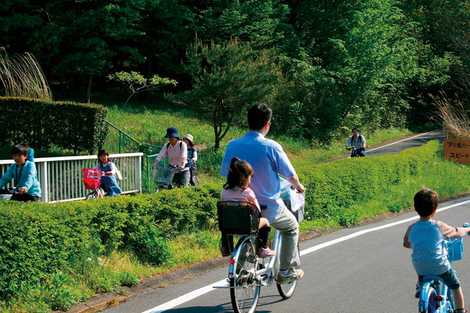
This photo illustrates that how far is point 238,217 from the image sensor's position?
6.40m

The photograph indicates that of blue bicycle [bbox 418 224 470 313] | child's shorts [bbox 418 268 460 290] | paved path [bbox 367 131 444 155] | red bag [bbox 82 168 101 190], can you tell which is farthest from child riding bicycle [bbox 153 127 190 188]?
paved path [bbox 367 131 444 155]

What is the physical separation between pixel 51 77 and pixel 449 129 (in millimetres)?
23197

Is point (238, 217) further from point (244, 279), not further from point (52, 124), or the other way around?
point (52, 124)

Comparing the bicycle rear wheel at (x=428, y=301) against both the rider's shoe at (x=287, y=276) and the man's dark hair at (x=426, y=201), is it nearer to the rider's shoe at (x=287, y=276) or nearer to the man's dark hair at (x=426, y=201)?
the man's dark hair at (x=426, y=201)

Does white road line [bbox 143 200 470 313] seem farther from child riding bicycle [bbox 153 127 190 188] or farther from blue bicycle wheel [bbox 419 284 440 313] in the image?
child riding bicycle [bbox 153 127 190 188]

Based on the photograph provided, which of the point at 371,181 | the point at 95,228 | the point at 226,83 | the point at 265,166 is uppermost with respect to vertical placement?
the point at 226,83

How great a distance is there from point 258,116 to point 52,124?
56.0 feet

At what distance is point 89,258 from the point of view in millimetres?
7855

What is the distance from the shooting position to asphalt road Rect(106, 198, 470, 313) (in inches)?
277

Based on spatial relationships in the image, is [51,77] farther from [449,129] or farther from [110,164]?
[110,164]

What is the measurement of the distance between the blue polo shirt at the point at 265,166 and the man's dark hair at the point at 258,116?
83 mm

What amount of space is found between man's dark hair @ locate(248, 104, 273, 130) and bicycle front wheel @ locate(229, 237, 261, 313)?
3.67 ft

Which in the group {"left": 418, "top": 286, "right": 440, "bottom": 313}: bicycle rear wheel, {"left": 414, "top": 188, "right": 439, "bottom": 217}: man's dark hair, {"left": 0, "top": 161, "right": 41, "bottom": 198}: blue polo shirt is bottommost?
{"left": 418, "top": 286, "right": 440, "bottom": 313}: bicycle rear wheel

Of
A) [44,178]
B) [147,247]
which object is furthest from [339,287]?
[44,178]
